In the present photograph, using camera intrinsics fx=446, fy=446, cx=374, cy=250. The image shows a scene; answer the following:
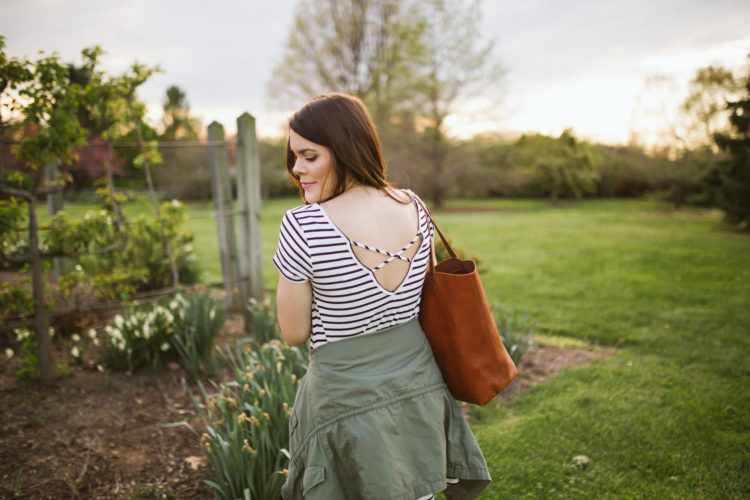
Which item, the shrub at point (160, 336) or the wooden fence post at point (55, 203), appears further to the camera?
the wooden fence post at point (55, 203)

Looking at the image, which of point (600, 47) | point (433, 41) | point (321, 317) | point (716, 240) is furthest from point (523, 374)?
point (433, 41)

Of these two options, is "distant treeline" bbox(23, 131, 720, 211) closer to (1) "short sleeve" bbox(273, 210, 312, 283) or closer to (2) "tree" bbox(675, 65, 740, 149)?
(2) "tree" bbox(675, 65, 740, 149)

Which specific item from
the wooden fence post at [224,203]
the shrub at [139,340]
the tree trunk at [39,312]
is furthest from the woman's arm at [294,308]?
the wooden fence post at [224,203]

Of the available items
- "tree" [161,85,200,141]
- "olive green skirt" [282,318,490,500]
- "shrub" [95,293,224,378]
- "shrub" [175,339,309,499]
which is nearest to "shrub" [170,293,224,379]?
"shrub" [95,293,224,378]

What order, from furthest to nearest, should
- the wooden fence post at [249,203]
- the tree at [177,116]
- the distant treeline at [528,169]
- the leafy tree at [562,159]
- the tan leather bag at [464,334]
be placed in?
1. the tree at [177,116]
2. the leafy tree at [562,159]
3. the distant treeline at [528,169]
4. the wooden fence post at [249,203]
5. the tan leather bag at [464,334]

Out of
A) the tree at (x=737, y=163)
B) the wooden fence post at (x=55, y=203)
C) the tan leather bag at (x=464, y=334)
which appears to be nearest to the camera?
the tan leather bag at (x=464, y=334)

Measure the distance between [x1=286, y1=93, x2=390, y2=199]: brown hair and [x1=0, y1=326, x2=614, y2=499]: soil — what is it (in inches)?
72.8

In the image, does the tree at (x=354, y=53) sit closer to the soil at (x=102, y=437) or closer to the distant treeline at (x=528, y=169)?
the distant treeline at (x=528, y=169)

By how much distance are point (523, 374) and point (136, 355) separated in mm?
3263

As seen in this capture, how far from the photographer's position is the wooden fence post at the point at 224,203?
183 inches

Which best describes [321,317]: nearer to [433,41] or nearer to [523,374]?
[523,374]

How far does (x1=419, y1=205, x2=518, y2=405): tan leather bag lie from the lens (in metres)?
1.45

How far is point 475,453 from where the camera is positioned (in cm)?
149

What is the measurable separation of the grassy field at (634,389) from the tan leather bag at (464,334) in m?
1.30
